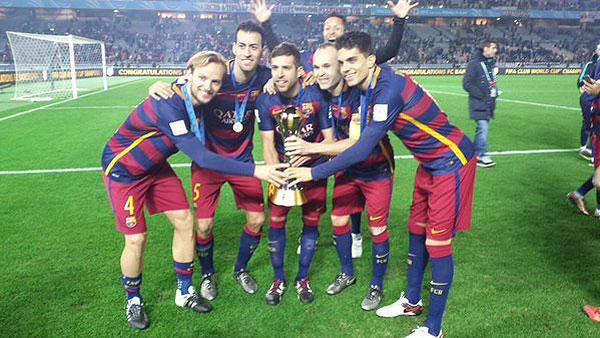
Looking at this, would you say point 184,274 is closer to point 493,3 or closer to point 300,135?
point 300,135

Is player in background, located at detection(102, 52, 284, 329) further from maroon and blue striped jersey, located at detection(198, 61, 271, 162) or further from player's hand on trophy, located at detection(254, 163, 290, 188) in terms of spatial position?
maroon and blue striped jersey, located at detection(198, 61, 271, 162)

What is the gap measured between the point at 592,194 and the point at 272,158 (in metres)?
5.49

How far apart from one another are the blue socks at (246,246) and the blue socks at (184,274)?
1.73ft

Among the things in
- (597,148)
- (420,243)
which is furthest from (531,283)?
(597,148)

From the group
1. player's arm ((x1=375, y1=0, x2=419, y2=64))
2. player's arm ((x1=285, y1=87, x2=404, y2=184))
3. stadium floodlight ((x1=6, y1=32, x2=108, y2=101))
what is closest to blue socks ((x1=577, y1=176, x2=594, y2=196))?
player's arm ((x1=375, y1=0, x2=419, y2=64))

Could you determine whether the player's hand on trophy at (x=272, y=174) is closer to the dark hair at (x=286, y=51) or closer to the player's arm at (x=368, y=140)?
the player's arm at (x=368, y=140)

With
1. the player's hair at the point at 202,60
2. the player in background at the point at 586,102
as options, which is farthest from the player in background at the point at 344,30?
the player in background at the point at 586,102

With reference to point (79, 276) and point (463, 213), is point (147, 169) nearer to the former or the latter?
point (79, 276)

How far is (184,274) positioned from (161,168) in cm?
91

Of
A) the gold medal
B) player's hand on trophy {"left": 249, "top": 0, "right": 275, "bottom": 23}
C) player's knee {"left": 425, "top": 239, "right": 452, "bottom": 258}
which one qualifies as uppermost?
player's hand on trophy {"left": 249, "top": 0, "right": 275, "bottom": 23}

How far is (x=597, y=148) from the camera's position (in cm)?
555

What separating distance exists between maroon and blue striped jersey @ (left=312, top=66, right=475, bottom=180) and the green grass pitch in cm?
130

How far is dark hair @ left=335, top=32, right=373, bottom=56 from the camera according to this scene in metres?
3.18

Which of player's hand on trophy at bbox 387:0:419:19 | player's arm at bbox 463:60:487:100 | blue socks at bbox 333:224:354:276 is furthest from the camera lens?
player's arm at bbox 463:60:487:100
